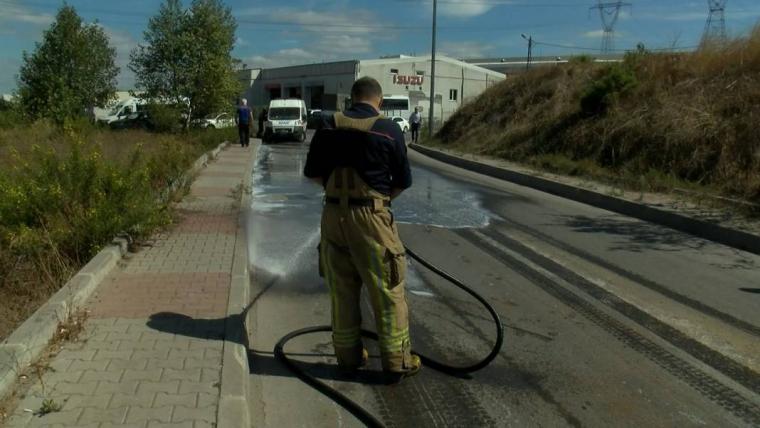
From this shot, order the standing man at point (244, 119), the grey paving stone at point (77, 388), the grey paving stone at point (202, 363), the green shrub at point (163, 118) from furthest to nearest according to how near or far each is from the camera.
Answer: the standing man at point (244, 119)
the green shrub at point (163, 118)
the grey paving stone at point (202, 363)
the grey paving stone at point (77, 388)

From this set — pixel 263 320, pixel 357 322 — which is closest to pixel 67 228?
pixel 263 320

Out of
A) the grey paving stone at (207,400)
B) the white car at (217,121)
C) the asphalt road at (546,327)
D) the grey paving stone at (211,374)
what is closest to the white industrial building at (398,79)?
the white car at (217,121)

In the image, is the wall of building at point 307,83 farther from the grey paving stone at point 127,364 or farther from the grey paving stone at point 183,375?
the grey paving stone at point 183,375

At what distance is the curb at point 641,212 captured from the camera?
9406mm

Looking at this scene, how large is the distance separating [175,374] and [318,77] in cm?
6684

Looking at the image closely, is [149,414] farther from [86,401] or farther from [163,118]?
[163,118]

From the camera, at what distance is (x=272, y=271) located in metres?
7.38

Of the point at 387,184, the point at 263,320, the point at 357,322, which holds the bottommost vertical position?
the point at 263,320

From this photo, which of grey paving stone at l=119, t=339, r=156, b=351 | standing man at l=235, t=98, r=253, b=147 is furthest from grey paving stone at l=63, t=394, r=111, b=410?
standing man at l=235, t=98, r=253, b=147

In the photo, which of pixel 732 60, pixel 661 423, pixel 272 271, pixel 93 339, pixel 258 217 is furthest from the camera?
pixel 732 60

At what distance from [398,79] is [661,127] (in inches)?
2011

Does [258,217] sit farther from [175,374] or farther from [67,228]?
[175,374]

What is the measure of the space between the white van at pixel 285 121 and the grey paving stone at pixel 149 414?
3149cm

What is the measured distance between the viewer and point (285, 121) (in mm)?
34906
